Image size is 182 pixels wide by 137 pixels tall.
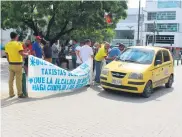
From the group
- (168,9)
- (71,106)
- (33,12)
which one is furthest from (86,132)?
(168,9)

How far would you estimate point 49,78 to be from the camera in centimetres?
941

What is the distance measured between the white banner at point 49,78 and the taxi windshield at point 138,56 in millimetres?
1773

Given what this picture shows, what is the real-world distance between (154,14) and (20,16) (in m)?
71.8

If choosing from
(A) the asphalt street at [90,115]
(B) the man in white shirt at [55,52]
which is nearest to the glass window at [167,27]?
(B) the man in white shirt at [55,52]

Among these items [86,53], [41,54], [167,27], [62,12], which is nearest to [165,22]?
[167,27]

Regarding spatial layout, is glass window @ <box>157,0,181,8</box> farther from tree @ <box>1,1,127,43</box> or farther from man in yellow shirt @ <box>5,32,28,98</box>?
man in yellow shirt @ <box>5,32,28,98</box>

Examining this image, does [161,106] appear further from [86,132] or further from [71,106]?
[86,132]

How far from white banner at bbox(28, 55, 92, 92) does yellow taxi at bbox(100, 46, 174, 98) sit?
1.01 m

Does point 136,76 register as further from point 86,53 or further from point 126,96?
point 86,53

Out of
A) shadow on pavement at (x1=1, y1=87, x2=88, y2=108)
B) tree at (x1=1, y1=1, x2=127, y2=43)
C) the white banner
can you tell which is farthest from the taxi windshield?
tree at (x1=1, y1=1, x2=127, y2=43)

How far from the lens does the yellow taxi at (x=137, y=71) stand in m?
9.92

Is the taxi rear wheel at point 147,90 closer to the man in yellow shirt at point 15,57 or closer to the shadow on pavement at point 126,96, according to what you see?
the shadow on pavement at point 126,96

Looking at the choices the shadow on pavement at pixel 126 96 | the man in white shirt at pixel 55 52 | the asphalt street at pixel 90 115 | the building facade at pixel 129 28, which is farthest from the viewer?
the building facade at pixel 129 28

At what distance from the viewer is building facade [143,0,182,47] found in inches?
3268
